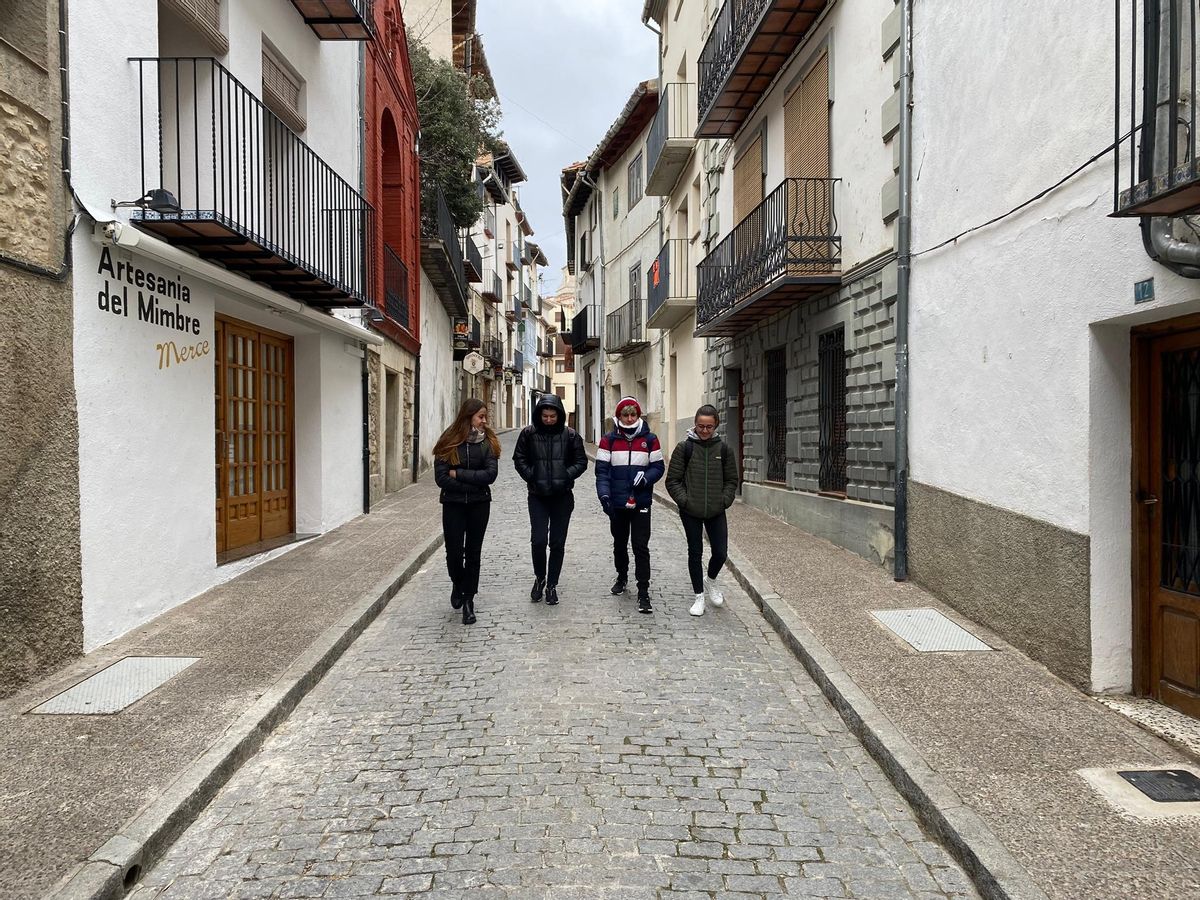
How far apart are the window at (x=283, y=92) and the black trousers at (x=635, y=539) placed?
17.4 ft

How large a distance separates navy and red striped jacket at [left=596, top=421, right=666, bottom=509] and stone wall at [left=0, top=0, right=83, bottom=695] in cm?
380

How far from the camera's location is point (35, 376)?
16.3 feet

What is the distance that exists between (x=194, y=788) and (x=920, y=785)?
3.02 metres

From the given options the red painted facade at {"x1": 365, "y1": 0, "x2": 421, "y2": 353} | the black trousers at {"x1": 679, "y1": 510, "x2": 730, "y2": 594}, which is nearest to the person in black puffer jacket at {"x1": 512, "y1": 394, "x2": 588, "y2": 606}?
the black trousers at {"x1": 679, "y1": 510, "x2": 730, "y2": 594}

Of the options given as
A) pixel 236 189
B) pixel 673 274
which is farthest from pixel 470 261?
pixel 236 189

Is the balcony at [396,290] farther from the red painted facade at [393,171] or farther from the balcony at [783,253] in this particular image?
the balcony at [783,253]

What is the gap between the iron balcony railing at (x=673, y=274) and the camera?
17.9 metres

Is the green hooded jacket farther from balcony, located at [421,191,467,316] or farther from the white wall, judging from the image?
balcony, located at [421,191,467,316]

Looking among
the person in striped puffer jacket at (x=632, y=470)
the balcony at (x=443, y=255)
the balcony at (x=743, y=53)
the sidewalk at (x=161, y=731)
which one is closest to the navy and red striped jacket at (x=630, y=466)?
the person in striped puffer jacket at (x=632, y=470)

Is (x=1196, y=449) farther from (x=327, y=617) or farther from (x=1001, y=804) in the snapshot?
(x=327, y=617)

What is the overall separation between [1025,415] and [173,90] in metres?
7.33

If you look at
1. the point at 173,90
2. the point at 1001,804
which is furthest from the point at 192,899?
the point at 173,90

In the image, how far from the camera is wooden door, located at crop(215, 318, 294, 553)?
8695 millimetres

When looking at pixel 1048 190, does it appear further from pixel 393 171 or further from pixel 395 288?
pixel 393 171
